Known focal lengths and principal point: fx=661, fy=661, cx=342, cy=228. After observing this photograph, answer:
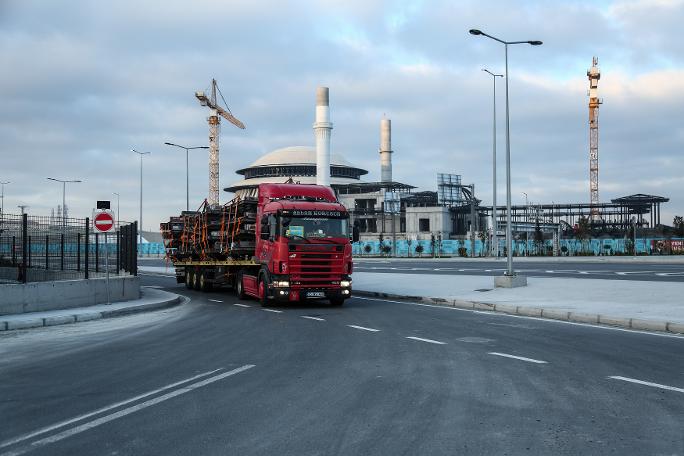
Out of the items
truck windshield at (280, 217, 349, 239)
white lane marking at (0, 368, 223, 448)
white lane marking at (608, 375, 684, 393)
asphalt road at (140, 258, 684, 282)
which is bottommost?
white lane marking at (0, 368, 223, 448)

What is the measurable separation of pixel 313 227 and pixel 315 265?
112cm

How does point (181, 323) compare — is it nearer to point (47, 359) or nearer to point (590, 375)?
point (47, 359)

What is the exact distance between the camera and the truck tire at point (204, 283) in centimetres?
2692

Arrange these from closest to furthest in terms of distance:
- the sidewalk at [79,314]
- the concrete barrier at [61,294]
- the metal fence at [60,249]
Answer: the sidewalk at [79,314] → the concrete barrier at [61,294] → the metal fence at [60,249]

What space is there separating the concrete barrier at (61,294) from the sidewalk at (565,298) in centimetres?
882

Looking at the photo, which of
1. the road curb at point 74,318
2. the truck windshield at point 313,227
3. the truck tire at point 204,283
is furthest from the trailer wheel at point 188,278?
the truck windshield at point 313,227

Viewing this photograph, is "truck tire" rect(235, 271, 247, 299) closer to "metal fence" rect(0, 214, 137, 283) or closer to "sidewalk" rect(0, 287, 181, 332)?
"sidewalk" rect(0, 287, 181, 332)

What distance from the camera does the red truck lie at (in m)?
18.9

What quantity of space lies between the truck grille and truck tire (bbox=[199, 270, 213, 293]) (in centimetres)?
896

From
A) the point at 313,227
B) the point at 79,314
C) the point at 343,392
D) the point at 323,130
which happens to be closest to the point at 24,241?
the point at 79,314

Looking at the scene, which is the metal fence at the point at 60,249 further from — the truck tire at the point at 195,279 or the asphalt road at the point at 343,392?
the asphalt road at the point at 343,392

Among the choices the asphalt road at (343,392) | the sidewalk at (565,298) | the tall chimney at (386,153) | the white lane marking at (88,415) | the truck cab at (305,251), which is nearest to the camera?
the asphalt road at (343,392)

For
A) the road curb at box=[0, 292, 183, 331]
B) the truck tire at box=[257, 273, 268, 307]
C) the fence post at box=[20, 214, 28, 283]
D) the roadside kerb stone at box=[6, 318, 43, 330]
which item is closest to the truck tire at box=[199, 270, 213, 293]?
the road curb at box=[0, 292, 183, 331]

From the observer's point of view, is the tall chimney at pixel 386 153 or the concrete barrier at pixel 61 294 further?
the tall chimney at pixel 386 153
